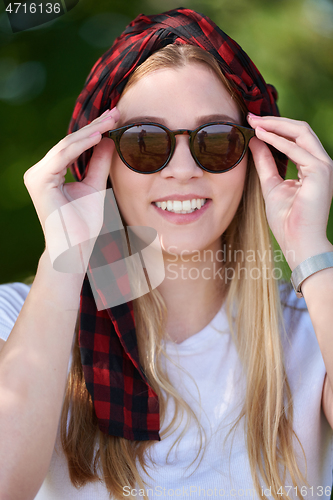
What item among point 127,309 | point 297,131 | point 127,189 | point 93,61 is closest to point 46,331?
point 127,309

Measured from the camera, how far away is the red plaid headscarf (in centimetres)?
185

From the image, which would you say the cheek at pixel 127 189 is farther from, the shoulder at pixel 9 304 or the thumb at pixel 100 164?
the shoulder at pixel 9 304

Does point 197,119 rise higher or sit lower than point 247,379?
higher

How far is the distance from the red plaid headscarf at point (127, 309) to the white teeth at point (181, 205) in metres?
0.39

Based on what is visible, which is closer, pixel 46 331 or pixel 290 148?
pixel 46 331

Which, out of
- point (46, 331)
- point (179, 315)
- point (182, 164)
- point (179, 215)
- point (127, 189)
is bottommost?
point (179, 315)

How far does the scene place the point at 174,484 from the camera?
176cm

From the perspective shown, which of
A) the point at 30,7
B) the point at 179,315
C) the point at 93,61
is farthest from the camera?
the point at 93,61

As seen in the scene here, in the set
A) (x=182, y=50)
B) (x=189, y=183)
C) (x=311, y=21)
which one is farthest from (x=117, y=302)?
(x=311, y=21)

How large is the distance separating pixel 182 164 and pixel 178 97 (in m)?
0.29

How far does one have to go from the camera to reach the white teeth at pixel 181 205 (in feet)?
6.41

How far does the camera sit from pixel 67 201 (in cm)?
178

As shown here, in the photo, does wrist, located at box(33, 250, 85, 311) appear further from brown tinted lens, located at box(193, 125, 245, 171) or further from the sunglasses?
brown tinted lens, located at box(193, 125, 245, 171)

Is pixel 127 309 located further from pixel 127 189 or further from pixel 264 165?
pixel 264 165
